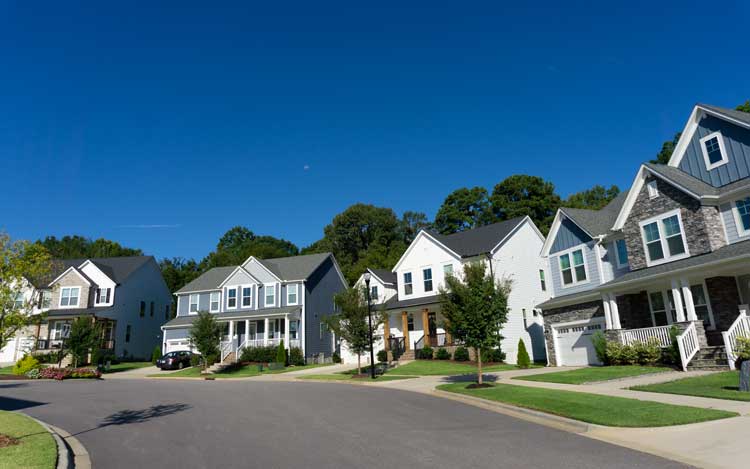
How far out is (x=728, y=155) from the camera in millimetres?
20500

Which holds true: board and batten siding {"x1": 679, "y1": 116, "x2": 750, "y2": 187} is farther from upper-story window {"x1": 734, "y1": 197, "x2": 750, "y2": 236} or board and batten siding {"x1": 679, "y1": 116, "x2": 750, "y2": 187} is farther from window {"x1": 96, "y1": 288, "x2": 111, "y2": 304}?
window {"x1": 96, "y1": 288, "x2": 111, "y2": 304}

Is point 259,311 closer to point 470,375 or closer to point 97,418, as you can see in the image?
point 470,375

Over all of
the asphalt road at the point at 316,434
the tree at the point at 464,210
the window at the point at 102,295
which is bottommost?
the asphalt road at the point at 316,434

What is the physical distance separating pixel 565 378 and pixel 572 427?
8.23 meters

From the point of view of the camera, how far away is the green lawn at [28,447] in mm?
8219

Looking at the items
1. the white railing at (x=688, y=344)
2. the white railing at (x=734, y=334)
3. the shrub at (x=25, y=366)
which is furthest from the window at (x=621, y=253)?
the shrub at (x=25, y=366)

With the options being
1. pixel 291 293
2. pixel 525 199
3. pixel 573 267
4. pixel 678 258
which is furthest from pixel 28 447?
pixel 525 199

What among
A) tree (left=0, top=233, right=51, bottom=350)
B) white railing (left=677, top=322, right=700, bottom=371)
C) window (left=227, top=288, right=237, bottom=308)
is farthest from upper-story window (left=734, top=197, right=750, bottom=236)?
window (left=227, top=288, right=237, bottom=308)

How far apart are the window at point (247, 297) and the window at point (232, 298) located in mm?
811

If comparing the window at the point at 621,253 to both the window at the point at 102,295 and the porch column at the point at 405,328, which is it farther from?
the window at the point at 102,295

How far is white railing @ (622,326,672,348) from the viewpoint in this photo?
19.7 metres

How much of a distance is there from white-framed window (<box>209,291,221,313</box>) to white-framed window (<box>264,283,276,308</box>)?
4866mm

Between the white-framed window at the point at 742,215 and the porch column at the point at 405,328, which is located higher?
the white-framed window at the point at 742,215

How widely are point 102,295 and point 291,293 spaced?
59.1 ft
